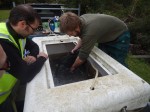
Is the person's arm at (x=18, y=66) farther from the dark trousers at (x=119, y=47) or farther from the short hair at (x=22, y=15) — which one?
the dark trousers at (x=119, y=47)

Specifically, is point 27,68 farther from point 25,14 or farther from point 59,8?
point 59,8

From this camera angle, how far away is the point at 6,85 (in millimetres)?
1848

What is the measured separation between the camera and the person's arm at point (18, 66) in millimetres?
1683

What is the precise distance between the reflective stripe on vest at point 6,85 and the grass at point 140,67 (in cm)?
318

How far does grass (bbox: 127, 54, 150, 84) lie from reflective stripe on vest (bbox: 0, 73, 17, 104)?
3183 millimetres

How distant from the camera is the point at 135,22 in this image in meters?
6.10

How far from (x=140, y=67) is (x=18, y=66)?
3777mm

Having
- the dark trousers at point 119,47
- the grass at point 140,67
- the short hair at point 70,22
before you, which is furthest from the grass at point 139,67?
the short hair at point 70,22

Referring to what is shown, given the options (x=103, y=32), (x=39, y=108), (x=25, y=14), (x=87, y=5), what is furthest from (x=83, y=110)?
(x=87, y=5)

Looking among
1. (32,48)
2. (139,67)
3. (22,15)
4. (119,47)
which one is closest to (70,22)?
(32,48)

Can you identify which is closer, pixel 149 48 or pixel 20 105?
pixel 20 105

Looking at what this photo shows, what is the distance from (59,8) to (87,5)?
4.04ft

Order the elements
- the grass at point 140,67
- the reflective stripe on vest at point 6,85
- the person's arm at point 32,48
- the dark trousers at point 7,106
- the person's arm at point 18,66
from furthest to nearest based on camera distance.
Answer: the grass at point 140,67 < the person's arm at point 32,48 < the dark trousers at point 7,106 < the reflective stripe on vest at point 6,85 < the person's arm at point 18,66

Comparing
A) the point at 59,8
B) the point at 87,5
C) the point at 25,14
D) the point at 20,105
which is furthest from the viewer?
the point at 87,5
